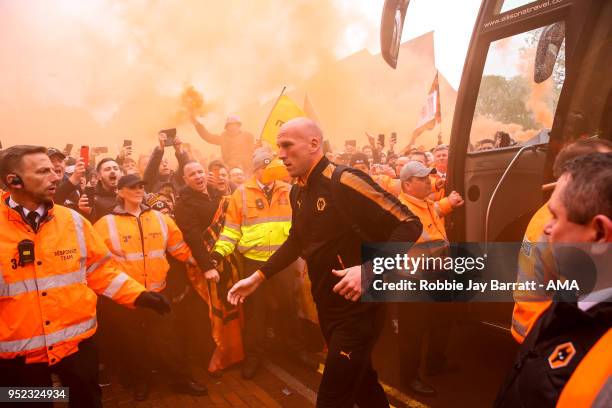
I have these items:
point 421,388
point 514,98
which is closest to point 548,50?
point 514,98

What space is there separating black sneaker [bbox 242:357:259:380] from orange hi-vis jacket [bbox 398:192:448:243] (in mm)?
1978

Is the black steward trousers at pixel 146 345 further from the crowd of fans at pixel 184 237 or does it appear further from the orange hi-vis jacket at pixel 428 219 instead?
the orange hi-vis jacket at pixel 428 219

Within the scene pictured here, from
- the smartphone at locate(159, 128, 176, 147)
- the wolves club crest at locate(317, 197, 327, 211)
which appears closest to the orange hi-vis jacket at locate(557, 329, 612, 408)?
the wolves club crest at locate(317, 197, 327, 211)

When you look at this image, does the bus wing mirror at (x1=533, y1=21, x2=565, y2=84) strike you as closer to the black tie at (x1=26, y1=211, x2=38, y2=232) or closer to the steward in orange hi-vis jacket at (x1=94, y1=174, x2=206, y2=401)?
the steward in orange hi-vis jacket at (x1=94, y1=174, x2=206, y2=401)

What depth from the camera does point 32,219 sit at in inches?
102

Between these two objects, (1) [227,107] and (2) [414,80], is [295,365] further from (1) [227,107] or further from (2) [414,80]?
(2) [414,80]

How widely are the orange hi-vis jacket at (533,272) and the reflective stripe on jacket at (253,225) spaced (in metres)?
2.65

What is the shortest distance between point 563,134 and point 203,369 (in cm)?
379

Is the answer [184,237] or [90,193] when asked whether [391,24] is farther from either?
[90,193]

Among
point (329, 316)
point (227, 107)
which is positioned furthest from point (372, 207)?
point (227, 107)

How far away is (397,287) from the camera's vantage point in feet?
11.9

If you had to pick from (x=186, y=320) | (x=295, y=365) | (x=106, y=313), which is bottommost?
(x=295, y=365)

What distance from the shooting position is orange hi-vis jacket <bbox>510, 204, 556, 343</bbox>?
1.97 metres

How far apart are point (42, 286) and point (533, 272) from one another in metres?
2.58
